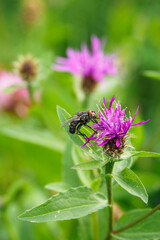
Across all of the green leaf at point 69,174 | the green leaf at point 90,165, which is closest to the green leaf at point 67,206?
the green leaf at point 90,165

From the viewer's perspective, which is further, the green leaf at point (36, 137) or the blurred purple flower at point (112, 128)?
the green leaf at point (36, 137)

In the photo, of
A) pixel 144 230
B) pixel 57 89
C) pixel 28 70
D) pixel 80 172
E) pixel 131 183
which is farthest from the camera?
pixel 57 89

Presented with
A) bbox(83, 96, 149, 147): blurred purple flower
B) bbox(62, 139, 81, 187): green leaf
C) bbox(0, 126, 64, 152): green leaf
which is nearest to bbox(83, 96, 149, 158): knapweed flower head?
bbox(83, 96, 149, 147): blurred purple flower

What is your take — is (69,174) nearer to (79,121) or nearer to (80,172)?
(80,172)

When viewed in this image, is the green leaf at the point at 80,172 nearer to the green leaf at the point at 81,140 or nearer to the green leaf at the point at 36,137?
the green leaf at the point at 81,140

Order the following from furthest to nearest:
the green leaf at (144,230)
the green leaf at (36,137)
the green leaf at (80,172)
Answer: the green leaf at (36,137) < the green leaf at (80,172) < the green leaf at (144,230)

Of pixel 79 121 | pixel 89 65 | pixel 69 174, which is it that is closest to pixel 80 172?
pixel 69 174

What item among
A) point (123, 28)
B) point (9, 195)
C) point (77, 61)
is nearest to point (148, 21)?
point (123, 28)

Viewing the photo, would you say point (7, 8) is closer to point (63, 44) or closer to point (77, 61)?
point (63, 44)
